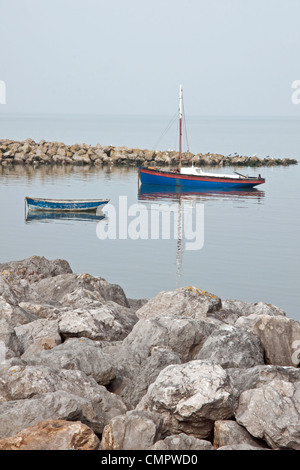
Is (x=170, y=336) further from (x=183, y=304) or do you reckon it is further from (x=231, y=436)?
(x=231, y=436)

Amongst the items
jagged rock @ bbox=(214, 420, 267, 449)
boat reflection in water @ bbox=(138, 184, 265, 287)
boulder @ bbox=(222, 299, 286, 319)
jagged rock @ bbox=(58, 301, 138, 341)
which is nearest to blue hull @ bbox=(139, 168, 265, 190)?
boat reflection in water @ bbox=(138, 184, 265, 287)

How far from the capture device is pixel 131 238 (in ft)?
129

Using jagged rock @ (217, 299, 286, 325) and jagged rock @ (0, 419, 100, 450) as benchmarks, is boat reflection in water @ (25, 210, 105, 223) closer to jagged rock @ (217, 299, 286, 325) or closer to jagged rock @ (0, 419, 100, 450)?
jagged rock @ (217, 299, 286, 325)

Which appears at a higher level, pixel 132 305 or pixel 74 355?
pixel 74 355

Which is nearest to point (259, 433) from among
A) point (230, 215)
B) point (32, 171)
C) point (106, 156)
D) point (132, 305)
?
point (132, 305)

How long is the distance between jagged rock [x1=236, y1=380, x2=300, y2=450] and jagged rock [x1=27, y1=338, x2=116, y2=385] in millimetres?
2132

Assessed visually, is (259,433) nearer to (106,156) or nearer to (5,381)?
(5,381)

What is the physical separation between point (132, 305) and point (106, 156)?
219 feet

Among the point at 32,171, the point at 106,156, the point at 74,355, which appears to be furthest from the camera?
the point at 106,156

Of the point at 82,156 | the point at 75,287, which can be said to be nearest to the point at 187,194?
the point at 82,156

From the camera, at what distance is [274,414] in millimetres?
8094

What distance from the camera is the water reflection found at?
59.7 meters
